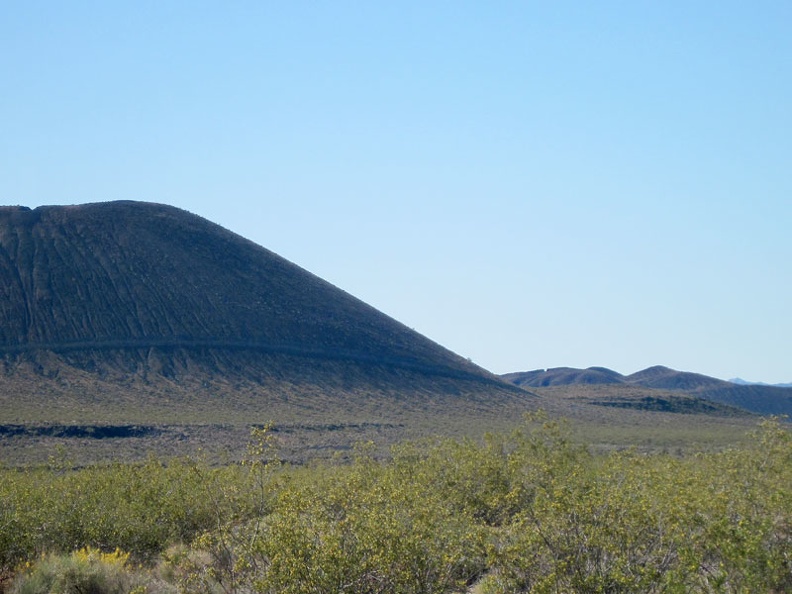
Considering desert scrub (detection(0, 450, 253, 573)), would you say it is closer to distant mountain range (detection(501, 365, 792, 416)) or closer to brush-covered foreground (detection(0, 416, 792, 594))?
brush-covered foreground (detection(0, 416, 792, 594))

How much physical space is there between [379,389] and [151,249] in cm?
3043

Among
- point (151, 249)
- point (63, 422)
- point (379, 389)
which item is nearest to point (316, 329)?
point (379, 389)

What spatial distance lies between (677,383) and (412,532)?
155479 millimetres

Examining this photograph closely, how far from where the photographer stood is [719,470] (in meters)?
20.3

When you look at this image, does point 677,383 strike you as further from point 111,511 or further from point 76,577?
point 76,577

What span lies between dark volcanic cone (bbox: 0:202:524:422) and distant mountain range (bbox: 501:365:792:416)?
167ft

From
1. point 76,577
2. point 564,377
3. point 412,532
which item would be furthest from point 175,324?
point 564,377

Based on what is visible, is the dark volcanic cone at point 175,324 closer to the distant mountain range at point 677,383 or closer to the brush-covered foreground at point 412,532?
the brush-covered foreground at point 412,532

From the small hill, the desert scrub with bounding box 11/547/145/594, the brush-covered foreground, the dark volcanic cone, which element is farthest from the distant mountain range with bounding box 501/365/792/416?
the desert scrub with bounding box 11/547/145/594

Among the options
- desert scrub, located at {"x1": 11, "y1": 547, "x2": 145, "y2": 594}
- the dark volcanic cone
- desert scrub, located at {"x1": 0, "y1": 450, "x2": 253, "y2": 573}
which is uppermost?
the dark volcanic cone

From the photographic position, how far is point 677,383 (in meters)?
159

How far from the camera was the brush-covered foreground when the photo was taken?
38.3ft

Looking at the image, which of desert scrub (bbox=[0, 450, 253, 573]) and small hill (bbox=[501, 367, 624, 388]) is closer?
desert scrub (bbox=[0, 450, 253, 573])

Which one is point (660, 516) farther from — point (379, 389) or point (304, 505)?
point (379, 389)
